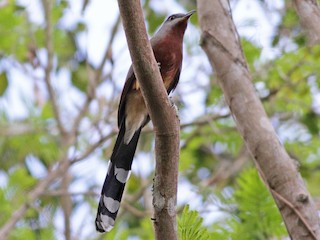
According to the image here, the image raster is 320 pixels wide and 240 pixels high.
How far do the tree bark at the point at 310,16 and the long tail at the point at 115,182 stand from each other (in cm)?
97

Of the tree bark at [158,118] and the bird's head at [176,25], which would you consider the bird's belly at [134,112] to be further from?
the tree bark at [158,118]

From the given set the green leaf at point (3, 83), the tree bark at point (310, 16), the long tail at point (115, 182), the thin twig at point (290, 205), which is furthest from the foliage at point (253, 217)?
the green leaf at point (3, 83)

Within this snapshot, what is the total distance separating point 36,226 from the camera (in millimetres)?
4566

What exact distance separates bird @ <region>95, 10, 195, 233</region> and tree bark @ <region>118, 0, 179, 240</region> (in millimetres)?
758

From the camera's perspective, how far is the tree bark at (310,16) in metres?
2.69

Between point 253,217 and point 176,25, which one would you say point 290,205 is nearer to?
point 253,217

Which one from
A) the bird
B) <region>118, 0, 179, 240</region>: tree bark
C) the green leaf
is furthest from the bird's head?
the green leaf

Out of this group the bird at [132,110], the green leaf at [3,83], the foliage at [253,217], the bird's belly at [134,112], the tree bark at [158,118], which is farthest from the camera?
the green leaf at [3,83]

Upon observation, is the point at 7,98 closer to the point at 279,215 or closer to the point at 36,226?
the point at 36,226

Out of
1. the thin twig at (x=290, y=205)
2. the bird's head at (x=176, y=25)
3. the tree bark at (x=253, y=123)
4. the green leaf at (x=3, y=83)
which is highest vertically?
the green leaf at (x=3, y=83)

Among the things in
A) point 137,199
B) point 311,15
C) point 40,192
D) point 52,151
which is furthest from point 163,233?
point 52,151

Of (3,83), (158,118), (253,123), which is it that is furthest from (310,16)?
(3,83)

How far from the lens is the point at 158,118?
6.72 ft

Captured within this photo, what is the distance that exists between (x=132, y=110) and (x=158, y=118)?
4.04 ft
